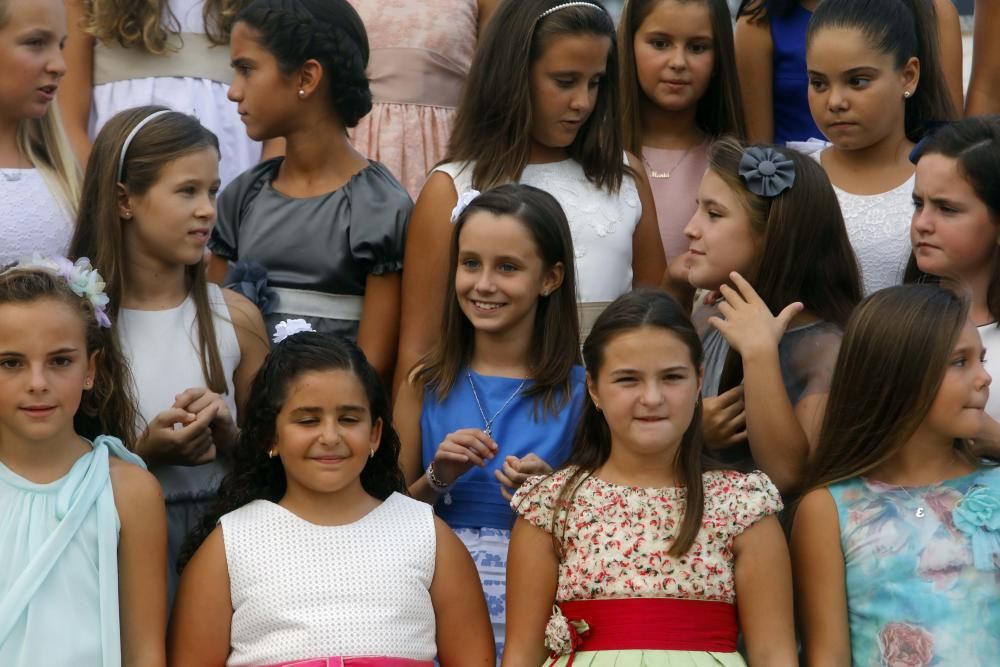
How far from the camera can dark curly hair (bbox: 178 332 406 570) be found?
436 centimetres

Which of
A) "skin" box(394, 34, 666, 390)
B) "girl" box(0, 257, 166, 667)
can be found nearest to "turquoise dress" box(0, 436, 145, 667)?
"girl" box(0, 257, 166, 667)

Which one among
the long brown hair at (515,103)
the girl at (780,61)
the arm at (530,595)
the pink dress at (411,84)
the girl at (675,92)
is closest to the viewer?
the arm at (530,595)

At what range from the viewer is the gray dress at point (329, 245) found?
524 cm

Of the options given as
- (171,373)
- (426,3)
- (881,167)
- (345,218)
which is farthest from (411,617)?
(426,3)

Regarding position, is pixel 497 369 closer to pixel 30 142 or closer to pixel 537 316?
pixel 537 316

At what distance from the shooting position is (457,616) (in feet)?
14.1

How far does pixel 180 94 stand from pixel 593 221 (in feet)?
5.51

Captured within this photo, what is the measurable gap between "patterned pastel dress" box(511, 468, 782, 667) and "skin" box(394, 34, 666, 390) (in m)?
1.02

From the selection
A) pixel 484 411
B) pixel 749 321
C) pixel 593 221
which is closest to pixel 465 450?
pixel 484 411

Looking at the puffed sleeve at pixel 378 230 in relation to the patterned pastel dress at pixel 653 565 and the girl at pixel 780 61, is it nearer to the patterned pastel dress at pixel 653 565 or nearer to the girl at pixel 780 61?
the patterned pastel dress at pixel 653 565

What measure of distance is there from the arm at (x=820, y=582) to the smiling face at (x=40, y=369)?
1.91m

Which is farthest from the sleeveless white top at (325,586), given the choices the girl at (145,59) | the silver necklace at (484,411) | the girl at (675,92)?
the girl at (145,59)

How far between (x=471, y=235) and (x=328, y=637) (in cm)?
131

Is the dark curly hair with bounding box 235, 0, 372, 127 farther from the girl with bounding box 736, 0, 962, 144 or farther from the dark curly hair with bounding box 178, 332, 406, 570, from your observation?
the girl with bounding box 736, 0, 962, 144
